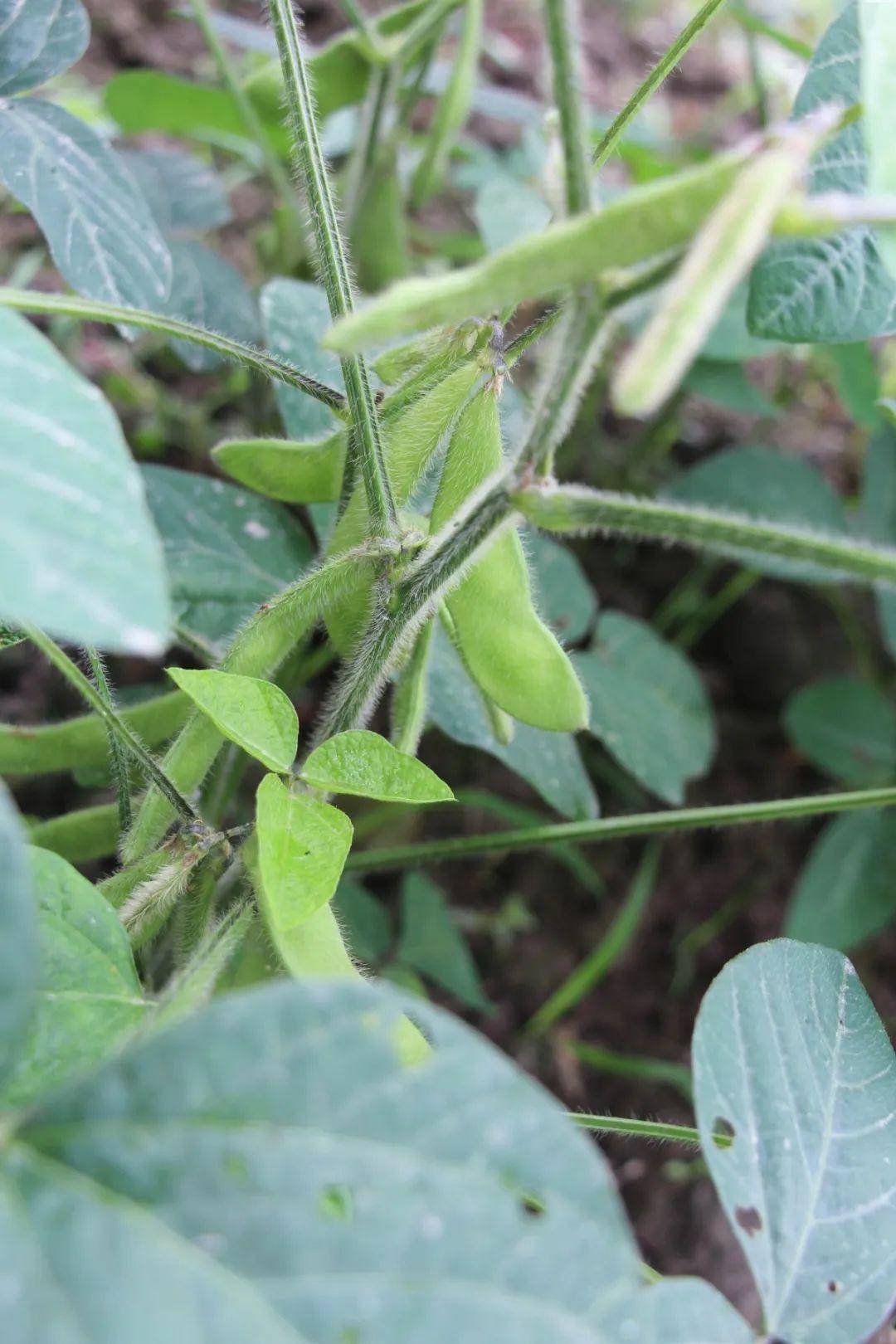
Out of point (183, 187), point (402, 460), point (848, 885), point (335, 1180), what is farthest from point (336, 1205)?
point (183, 187)

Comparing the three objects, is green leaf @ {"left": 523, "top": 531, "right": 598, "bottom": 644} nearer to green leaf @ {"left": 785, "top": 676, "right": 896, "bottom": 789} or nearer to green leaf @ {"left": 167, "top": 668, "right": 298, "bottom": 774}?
green leaf @ {"left": 785, "top": 676, "right": 896, "bottom": 789}

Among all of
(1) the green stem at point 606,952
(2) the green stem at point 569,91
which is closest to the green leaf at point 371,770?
(2) the green stem at point 569,91

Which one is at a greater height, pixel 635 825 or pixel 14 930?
pixel 14 930

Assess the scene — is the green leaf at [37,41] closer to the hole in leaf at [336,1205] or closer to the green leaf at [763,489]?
the hole in leaf at [336,1205]

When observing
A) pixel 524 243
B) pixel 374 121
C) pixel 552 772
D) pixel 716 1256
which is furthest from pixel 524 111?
pixel 716 1256

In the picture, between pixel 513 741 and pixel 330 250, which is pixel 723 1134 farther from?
pixel 330 250

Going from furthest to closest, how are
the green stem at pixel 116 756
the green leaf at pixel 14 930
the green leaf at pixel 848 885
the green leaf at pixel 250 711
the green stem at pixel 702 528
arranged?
the green leaf at pixel 848 885 → the green stem at pixel 116 756 → the green leaf at pixel 250 711 → the green stem at pixel 702 528 → the green leaf at pixel 14 930
